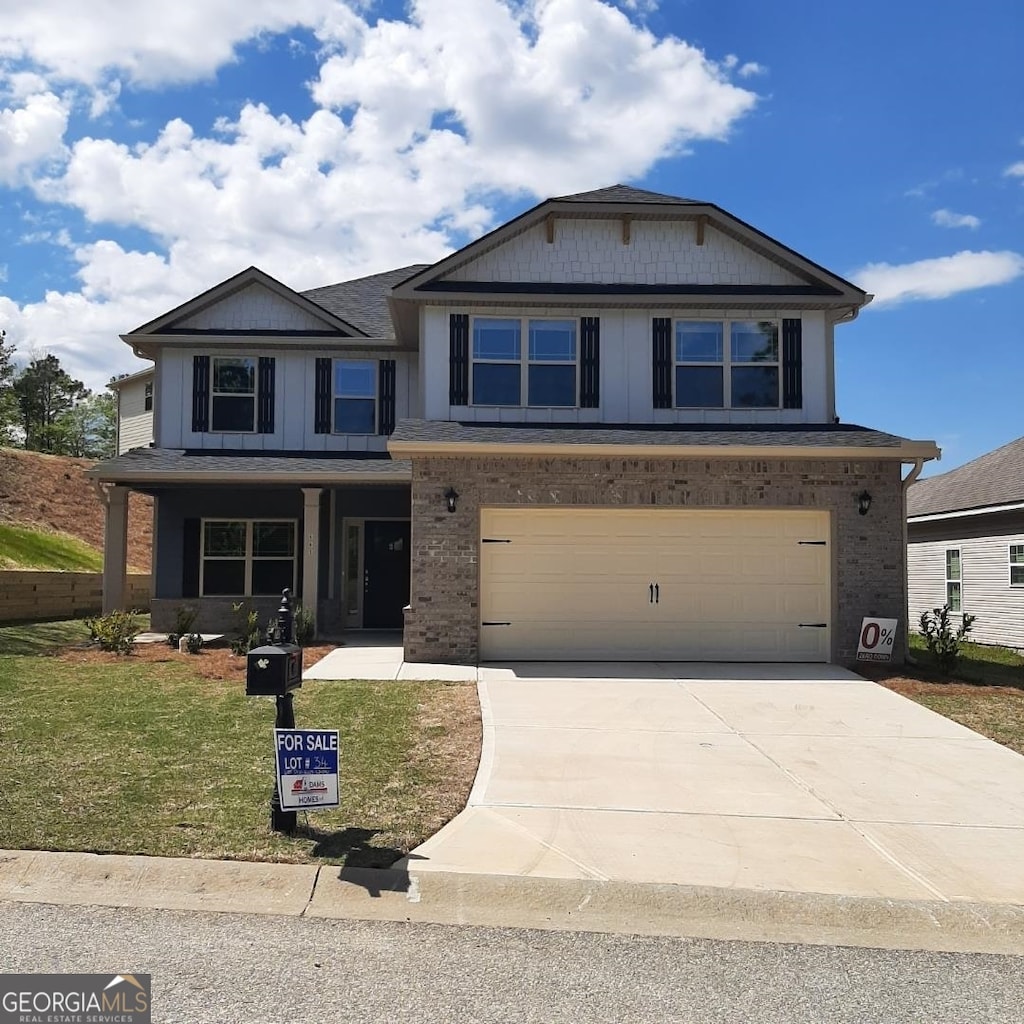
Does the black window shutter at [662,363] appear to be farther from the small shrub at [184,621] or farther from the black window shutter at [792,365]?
the small shrub at [184,621]

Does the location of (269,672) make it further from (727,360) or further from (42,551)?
(42,551)

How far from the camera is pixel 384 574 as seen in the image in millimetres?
17125

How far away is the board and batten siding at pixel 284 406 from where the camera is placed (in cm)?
1652

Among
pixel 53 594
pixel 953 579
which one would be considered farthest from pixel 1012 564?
pixel 53 594

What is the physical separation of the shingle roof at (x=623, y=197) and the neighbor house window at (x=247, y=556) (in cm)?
798

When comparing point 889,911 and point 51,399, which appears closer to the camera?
point 889,911

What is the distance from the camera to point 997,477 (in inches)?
736

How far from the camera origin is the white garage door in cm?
1247

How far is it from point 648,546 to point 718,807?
261 inches

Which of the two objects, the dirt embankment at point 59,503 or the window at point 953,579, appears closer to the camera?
the window at point 953,579

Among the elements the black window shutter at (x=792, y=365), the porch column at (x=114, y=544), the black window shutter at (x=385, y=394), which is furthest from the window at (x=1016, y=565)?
the porch column at (x=114, y=544)

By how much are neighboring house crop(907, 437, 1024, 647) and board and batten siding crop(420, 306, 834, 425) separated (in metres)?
5.50

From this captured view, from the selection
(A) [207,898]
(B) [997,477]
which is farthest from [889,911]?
(B) [997,477]

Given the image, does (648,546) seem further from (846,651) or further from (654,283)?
(654,283)
